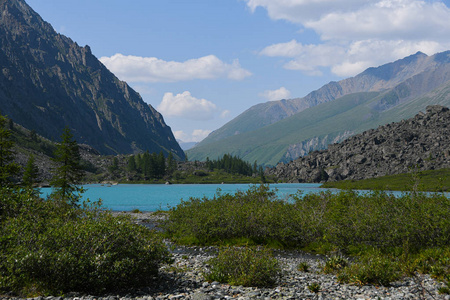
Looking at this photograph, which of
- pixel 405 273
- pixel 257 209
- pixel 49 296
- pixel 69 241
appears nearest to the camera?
pixel 49 296

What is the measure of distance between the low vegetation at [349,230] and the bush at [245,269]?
4522 millimetres

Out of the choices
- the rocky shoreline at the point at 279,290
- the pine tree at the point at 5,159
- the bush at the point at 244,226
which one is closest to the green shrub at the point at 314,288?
the rocky shoreline at the point at 279,290

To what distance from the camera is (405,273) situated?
20812 mm

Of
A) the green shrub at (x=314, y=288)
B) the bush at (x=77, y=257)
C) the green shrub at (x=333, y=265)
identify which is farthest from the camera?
the green shrub at (x=333, y=265)

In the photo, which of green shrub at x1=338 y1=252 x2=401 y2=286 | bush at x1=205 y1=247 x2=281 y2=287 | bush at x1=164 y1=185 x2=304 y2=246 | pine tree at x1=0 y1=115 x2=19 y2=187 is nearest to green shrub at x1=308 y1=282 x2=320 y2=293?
bush at x1=205 y1=247 x2=281 y2=287

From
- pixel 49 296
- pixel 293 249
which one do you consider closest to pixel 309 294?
pixel 49 296

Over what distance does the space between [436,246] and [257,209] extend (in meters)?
17.5

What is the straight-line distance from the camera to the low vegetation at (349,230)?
70.2 ft

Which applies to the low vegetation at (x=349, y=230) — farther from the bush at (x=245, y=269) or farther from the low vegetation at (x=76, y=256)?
the low vegetation at (x=76, y=256)

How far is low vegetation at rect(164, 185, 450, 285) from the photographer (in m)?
21.4

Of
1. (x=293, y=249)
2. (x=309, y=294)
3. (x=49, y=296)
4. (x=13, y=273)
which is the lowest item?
(x=293, y=249)

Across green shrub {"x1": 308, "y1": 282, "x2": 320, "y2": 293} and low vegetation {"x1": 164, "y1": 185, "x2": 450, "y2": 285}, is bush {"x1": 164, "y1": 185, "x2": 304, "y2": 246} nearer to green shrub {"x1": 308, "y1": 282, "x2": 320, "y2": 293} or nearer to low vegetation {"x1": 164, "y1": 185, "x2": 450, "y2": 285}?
low vegetation {"x1": 164, "y1": 185, "x2": 450, "y2": 285}

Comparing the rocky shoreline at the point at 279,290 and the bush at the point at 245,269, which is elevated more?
the bush at the point at 245,269

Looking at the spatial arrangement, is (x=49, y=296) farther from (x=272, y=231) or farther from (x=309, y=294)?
(x=272, y=231)
